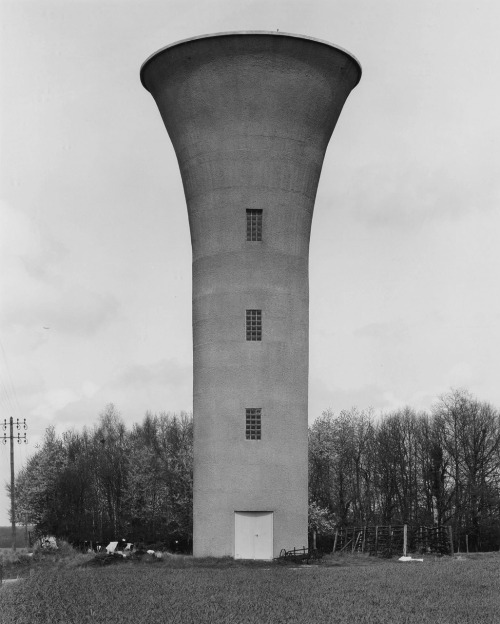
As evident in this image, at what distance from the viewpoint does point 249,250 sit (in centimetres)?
3378

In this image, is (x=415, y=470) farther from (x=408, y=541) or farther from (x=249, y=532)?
(x=249, y=532)

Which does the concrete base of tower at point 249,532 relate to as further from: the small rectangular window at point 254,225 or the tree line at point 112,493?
the tree line at point 112,493

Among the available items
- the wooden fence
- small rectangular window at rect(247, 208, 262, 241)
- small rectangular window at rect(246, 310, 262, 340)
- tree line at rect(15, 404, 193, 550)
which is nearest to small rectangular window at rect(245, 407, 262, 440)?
small rectangular window at rect(246, 310, 262, 340)

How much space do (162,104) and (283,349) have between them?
10476mm

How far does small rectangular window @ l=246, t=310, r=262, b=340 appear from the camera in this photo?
33422 mm

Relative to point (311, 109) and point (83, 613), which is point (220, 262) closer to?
point (311, 109)

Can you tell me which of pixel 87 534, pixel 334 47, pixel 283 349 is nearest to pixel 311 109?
pixel 334 47

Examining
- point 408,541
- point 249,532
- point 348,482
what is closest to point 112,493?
point 348,482

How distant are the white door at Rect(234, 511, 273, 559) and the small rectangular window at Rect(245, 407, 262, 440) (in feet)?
→ 9.14

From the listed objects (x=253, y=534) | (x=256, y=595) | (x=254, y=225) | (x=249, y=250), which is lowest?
(x=256, y=595)

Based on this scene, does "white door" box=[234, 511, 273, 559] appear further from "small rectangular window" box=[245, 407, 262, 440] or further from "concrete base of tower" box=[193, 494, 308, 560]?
"small rectangular window" box=[245, 407, 262, 440]

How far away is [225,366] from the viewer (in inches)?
1307

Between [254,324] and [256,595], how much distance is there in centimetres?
1317


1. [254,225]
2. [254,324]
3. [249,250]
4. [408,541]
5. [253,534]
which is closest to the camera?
[253,534]
